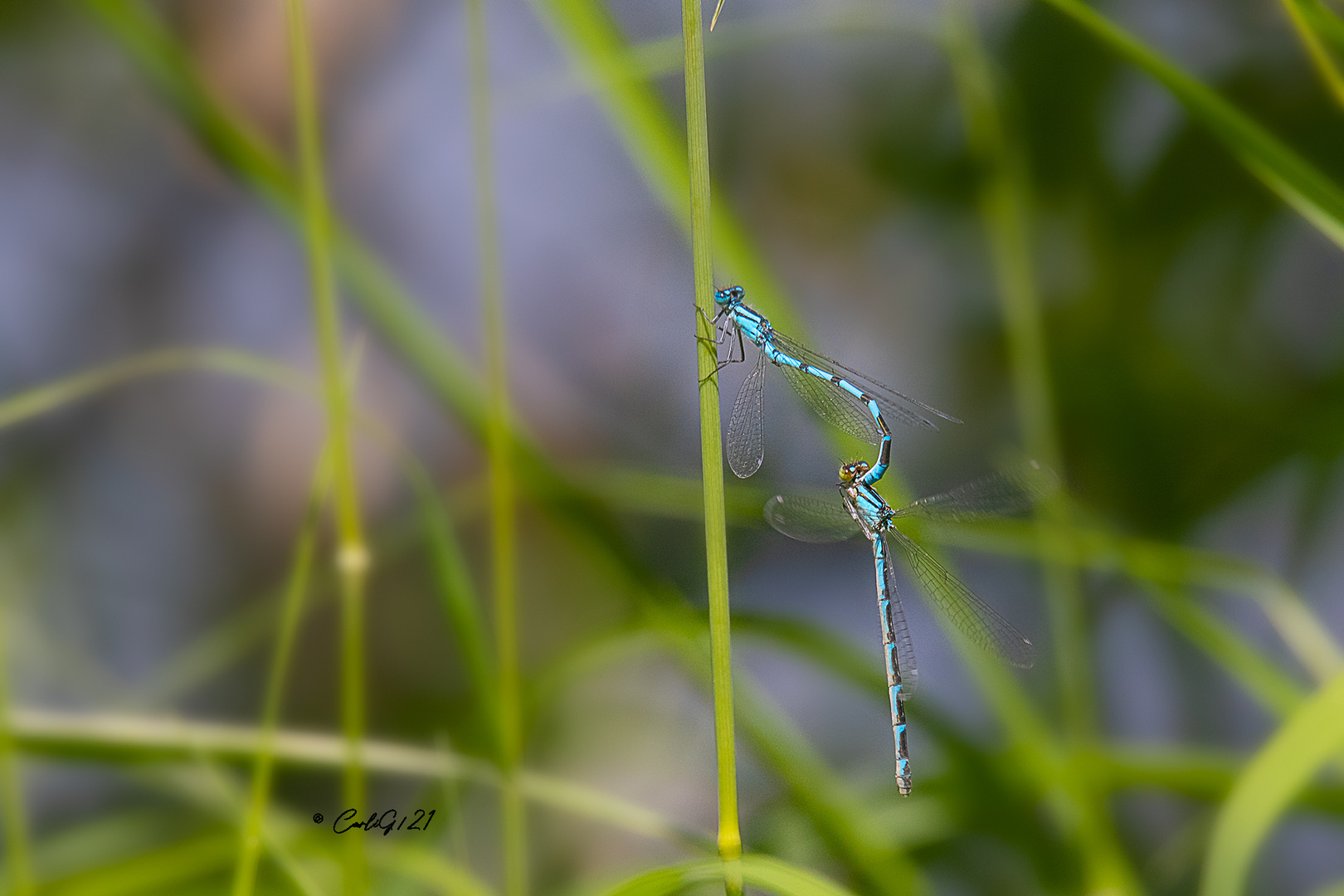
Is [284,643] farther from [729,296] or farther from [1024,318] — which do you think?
[1024,318]

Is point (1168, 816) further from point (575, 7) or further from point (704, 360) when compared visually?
point (575, 7)

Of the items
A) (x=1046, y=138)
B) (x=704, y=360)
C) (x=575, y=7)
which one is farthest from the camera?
(x=1046, y=138)

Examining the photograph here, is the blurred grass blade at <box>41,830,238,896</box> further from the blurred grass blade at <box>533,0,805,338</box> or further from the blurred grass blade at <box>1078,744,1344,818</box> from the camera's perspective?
the blurred grass blade at <box>1078,744,1344,818</box>

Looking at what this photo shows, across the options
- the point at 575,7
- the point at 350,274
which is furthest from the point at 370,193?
the point at 575,7

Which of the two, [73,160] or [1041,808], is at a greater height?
[73,160]

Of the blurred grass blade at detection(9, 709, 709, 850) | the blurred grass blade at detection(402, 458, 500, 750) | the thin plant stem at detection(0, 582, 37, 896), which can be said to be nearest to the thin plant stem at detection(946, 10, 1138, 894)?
the blurred grass blade at detection(9, 709, 709, 850)
